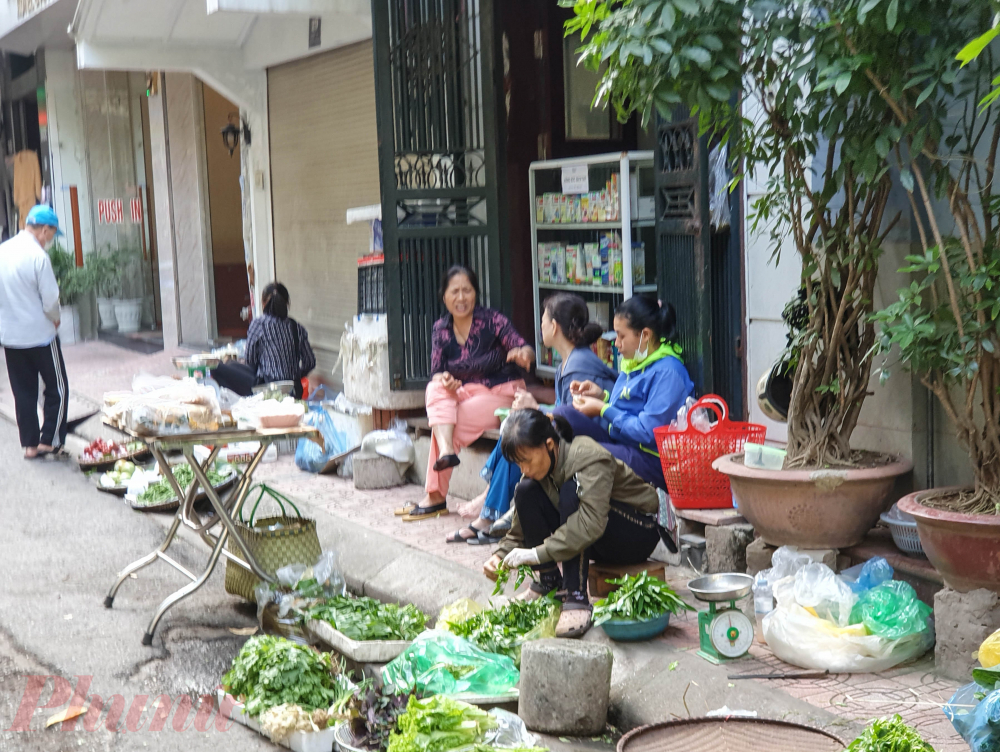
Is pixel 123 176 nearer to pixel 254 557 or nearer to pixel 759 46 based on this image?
pixel 254 557

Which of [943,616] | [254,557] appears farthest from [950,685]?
[254,557]

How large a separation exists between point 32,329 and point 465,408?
4149 mm

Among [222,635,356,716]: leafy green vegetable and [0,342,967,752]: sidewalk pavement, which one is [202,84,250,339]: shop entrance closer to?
[0,342,967,752]: sidewalk pavement

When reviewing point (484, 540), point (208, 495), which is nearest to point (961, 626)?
point (484, 540)

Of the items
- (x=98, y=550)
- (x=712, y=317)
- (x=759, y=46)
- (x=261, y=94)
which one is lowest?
(x=98, y=550)

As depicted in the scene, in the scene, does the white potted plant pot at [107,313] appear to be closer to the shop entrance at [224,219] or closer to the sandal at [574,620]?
the shop entrance at [224,219]

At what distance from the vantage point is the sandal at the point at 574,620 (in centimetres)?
479

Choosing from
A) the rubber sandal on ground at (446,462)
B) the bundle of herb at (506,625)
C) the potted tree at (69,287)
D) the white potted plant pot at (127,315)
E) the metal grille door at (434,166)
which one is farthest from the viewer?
the white potted plant pot at (127,315)

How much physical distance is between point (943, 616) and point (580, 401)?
2.27 meters

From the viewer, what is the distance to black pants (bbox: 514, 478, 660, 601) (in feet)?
16.8

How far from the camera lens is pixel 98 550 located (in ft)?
23.0

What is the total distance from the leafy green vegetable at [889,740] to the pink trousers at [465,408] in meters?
4.08

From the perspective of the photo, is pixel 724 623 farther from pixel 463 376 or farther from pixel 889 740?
pixel 463 376

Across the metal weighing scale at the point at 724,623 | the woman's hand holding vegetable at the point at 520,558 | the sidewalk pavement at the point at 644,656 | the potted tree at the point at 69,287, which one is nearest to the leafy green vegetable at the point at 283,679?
the woman's hand holding vegetable at the point at 520,558
